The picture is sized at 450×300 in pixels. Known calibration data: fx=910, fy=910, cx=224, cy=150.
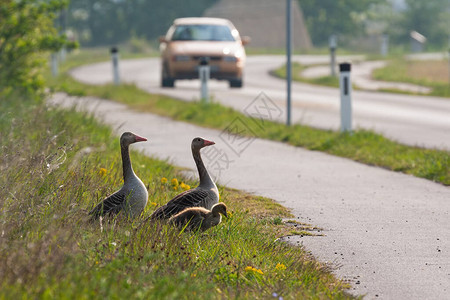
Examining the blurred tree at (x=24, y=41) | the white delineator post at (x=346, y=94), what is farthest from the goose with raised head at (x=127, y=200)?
the blurred tree at (x=24, y=41)

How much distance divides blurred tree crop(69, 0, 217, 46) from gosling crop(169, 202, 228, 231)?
63705 millimetres

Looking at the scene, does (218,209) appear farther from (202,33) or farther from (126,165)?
(202,33)

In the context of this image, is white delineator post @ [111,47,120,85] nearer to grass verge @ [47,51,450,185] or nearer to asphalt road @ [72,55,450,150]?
asphalt road @ [72,55,450,150]

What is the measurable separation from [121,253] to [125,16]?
2724 inches

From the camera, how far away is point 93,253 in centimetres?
535

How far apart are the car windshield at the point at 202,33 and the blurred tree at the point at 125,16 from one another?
43663mm

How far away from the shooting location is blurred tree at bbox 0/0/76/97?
50.9 feet

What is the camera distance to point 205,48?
24672 millimetres

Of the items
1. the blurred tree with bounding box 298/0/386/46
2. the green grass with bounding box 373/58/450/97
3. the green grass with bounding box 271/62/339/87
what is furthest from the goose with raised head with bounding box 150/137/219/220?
the blurred tree with bounding box 298/0/386/46

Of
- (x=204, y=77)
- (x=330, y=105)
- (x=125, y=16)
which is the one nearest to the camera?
(x=204, y=77)

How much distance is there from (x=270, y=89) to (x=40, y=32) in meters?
10.0

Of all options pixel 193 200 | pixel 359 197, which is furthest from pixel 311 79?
pixel 193 200

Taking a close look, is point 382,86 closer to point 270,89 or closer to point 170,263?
point 270,89

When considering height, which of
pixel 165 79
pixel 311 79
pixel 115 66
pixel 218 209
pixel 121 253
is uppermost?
pixel 121 253
